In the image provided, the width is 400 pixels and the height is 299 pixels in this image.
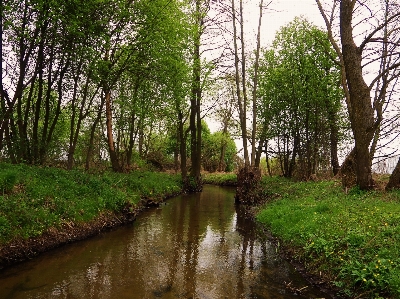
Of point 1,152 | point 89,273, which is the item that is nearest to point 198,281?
point 89,273

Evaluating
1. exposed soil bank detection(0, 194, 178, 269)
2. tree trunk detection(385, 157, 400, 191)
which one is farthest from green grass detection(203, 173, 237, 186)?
tree trunk detection(385, 157, 400, 191)

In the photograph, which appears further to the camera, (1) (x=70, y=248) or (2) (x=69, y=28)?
(2) (x=69, y=28)

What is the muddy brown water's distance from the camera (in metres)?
6.44

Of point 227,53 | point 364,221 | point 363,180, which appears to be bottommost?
point 364,221

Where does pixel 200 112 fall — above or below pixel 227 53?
below

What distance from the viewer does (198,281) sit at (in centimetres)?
702

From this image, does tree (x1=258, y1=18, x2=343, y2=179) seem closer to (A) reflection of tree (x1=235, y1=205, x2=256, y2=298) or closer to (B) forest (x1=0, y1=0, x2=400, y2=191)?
(B) forest (x1=0, y1=0, x2=400, y2=191)

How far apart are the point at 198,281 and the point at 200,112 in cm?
2002

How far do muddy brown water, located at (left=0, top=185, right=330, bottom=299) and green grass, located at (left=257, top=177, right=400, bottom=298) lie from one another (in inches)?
24.4

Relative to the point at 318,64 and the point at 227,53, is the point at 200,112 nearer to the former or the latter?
the point at 227,53

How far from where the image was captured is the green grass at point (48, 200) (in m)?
8.05

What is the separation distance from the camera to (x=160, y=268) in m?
7.71

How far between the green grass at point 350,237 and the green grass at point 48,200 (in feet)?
20.5

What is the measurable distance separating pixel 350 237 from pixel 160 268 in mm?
4491
